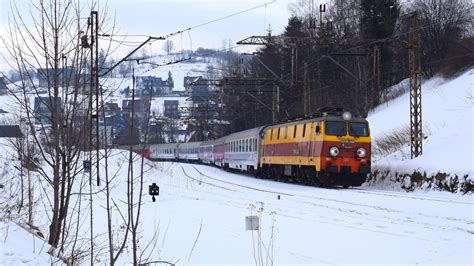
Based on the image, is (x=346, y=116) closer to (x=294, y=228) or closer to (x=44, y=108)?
(x=294, y=228)

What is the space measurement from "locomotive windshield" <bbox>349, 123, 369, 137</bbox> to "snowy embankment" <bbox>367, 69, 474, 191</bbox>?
1951mm

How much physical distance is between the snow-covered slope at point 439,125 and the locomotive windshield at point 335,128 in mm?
2775

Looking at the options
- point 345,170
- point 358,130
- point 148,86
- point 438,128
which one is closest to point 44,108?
point 148,86

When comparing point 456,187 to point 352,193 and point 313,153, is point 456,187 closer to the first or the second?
point 352,193

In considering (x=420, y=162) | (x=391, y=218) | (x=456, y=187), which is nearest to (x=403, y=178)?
(x=420, y=162)

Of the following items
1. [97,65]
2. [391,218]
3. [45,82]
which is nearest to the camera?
[45,82]

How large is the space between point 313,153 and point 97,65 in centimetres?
1693

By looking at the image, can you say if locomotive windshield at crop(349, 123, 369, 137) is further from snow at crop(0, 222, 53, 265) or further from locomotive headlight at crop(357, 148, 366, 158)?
snow at crop(0, 222, 53, 265)

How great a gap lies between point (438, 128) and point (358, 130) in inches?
259

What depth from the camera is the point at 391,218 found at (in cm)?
1395

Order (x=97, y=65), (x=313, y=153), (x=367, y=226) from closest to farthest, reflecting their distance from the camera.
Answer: (x=97, y=65) → (x=367, y=226) → (x=313, y=153)

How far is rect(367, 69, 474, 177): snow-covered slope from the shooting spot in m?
23.6

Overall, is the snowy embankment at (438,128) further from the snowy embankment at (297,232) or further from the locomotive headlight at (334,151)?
the snowy embankment at (297,232)

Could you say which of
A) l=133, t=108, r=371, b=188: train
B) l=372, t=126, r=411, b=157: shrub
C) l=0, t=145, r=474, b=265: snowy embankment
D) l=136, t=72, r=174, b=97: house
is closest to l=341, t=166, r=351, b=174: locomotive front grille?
l=133, t=108, r=371, b=188: train
